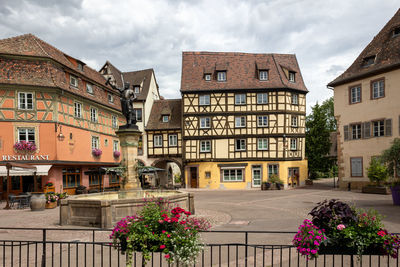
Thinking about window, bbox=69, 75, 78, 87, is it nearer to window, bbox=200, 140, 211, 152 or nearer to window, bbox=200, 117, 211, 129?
window, bbox=200, 117, 211, 129

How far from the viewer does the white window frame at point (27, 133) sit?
822 inches

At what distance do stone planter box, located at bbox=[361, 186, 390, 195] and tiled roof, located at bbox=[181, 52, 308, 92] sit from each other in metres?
11.9

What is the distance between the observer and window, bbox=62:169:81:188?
23.4m

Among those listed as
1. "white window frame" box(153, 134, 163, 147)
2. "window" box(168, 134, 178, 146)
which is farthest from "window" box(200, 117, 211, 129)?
"white window frame" box(153, 134, 163, 147)

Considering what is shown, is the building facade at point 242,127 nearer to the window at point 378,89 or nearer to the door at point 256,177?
the door at point 256,177

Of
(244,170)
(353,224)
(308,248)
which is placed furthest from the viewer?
(244,170)

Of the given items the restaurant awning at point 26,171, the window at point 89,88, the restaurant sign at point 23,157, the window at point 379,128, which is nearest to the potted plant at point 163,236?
the restaurant awning at point 26,171

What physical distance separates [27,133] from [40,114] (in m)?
1.55

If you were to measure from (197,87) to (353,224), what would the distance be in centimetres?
2642

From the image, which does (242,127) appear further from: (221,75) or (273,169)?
(221,75)

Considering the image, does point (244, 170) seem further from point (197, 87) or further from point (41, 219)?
point (41, 219)

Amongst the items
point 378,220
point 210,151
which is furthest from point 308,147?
point 378,220

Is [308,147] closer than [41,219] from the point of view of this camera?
No

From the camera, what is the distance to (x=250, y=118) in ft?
97.7
